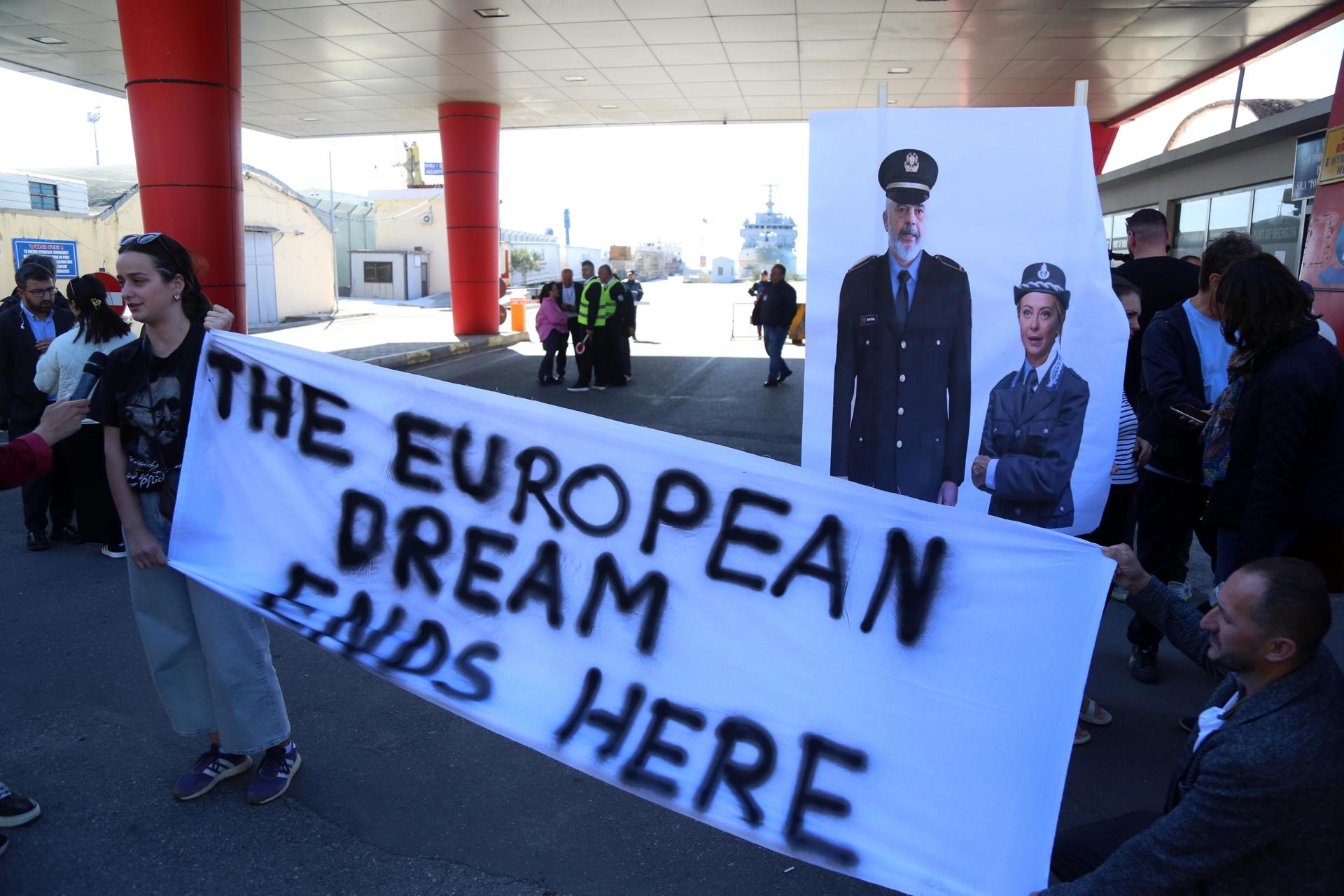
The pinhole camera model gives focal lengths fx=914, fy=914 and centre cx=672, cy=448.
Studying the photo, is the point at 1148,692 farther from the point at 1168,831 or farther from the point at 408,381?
the point at 408,381

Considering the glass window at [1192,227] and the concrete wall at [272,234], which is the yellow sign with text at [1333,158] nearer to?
the glass window at [1192,227]

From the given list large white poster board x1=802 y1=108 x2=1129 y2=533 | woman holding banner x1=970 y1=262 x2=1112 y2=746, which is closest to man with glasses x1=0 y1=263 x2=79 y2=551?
large white poster board x1=802 y1=108 x2=1129 y2=533

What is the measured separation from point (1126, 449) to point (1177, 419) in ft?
0.84

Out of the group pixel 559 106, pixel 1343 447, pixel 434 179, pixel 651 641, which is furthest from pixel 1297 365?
pixel 434 179

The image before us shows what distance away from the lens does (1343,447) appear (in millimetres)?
2943

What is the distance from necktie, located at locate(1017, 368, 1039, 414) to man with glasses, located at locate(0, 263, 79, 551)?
5.67 meters

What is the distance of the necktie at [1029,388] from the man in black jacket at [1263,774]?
1.42 meters

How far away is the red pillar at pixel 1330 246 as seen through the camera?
869 cm

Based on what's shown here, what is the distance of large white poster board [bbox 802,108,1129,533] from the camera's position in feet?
10.4

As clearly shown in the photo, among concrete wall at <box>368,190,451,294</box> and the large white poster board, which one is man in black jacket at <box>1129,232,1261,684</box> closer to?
the large white poster board

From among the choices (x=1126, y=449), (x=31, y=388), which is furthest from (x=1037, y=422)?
(x=31, y=388)

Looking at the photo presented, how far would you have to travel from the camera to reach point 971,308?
326 centimetres

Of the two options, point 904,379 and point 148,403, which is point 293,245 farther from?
point 904,379

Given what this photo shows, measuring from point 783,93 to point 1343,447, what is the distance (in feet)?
52.3
